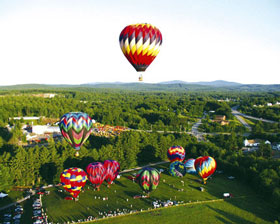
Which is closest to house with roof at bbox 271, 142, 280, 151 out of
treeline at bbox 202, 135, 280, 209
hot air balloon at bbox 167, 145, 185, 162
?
treeline at bbox 202, 135, 280, 209

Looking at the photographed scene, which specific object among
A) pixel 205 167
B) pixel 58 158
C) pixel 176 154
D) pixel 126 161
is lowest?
pixel 126 161

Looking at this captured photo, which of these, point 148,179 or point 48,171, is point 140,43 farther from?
point 48,171

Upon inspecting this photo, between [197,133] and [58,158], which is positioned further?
[197,133]

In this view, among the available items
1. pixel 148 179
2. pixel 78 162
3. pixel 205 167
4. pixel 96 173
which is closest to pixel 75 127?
pixel 96 173

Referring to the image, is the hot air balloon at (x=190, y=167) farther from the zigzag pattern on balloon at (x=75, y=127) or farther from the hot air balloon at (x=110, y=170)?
the zigzag pattern on balloon at (x=75, y=127)

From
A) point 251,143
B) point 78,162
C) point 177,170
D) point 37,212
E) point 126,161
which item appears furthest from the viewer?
point 251,143

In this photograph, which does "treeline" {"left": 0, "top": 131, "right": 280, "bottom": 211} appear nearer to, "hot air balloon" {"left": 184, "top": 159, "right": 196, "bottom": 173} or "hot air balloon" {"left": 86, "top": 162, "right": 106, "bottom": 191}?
"hot air balloon" {"left": 184, "top": 159, "right": 196, "bottom": 173}

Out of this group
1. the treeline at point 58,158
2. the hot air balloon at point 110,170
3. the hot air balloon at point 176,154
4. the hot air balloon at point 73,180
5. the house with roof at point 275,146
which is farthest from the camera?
the house with roof at point 275,146

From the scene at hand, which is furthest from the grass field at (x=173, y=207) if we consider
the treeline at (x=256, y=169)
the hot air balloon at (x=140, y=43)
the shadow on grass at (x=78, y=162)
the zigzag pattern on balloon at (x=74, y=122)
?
the hot air balloon at (x=140, y=43)

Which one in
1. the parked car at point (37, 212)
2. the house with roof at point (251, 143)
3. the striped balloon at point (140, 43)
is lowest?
the house with roof at point (251, 143)
